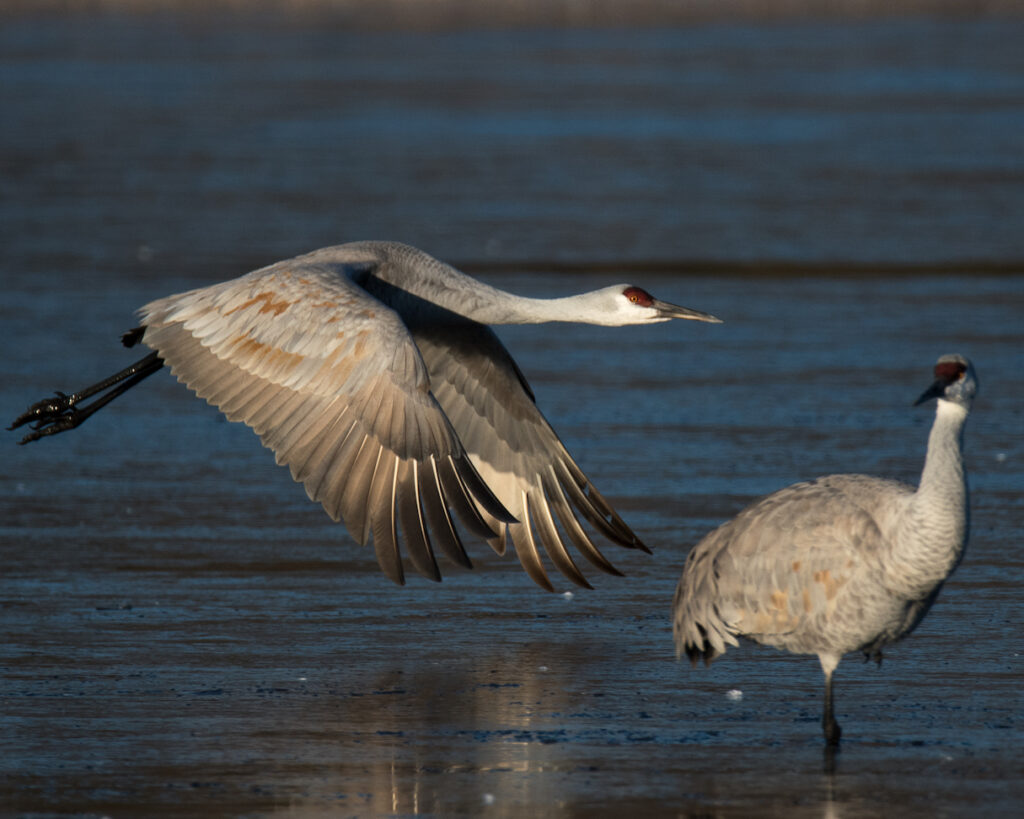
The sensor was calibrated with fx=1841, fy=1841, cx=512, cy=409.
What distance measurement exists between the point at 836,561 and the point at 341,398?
1750mm

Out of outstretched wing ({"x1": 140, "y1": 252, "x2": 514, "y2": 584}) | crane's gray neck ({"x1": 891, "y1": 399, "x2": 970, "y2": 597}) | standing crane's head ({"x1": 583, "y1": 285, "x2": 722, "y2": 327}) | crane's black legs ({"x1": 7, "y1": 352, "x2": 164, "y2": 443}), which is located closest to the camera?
crane's gray neck ({"x1": 891, "y1": 399, "x2": 970, "y2": 597})

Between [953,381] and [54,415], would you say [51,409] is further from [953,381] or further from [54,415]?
[953,381]

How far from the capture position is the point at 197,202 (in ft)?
56.9

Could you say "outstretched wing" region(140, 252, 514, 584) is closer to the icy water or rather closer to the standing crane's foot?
the icy water

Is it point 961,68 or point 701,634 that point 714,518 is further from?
point 961,68

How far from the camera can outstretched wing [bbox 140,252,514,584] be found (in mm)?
5852

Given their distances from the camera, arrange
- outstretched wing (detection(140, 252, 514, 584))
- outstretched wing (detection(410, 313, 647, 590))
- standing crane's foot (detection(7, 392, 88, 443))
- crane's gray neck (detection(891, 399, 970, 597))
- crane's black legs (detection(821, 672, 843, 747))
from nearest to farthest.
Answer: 1. crane's gray neck (detection(891, 399, 970, 597))
2. crane's black legs (detection(821, 672, 843, 747))
3. outstretched wing (detection(140, 252, 514, 584))
4. outstretched wing (detection(410, 313, 647, 590))
5. standing crane's foot (detection(7, 392, 88, 443))

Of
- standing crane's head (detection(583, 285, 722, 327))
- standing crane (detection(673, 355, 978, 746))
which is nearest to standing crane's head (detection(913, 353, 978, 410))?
standing crane (detection(673, 355, 978, 746))

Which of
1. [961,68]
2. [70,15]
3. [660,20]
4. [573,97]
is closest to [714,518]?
[573,97]

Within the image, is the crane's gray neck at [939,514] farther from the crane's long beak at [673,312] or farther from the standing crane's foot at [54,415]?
the standing crane's foot at [54,415]

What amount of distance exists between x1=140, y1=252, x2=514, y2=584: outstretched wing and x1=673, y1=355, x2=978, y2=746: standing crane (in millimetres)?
719

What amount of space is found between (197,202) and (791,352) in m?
7.90

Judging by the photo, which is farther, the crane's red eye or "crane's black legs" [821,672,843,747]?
the crane's red eye

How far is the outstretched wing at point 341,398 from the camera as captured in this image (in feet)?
19.2
